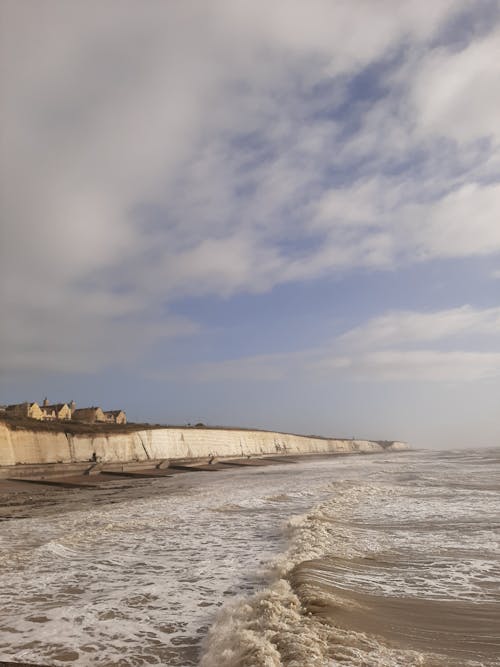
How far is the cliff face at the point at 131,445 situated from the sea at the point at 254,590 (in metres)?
18.5

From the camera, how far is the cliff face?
95.3ft

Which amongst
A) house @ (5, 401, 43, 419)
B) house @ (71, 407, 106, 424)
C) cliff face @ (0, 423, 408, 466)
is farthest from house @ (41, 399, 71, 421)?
cliff face @ (0, 423, 408, 466)

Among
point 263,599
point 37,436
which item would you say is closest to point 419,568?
point 263,599

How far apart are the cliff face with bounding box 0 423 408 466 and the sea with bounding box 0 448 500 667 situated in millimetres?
18533

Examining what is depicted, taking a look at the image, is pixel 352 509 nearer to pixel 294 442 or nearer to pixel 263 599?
pixel 263 599

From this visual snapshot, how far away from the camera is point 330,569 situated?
22.8 ft

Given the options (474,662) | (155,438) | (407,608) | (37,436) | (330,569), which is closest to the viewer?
(474,662)

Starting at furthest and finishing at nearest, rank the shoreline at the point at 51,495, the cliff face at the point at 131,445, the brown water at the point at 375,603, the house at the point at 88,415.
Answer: the house at the point at 88,415 → the cliff face at the point at 131,445 → the shoreline at the point at 51,495 → the brown water at the point at 375,603

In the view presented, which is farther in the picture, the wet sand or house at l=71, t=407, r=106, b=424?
house at l=71, t=407, r=106, b=424

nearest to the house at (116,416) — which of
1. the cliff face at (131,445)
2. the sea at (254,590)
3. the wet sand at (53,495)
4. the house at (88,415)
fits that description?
the house at (88,415)

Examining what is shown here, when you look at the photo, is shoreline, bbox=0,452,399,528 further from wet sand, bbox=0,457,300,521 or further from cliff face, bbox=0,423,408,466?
cliff face, bbox=0,423,408,466

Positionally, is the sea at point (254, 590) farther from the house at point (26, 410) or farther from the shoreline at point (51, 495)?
the house at point (26, 410)

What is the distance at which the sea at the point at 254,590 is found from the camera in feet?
13.7

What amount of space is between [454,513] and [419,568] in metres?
6.24
